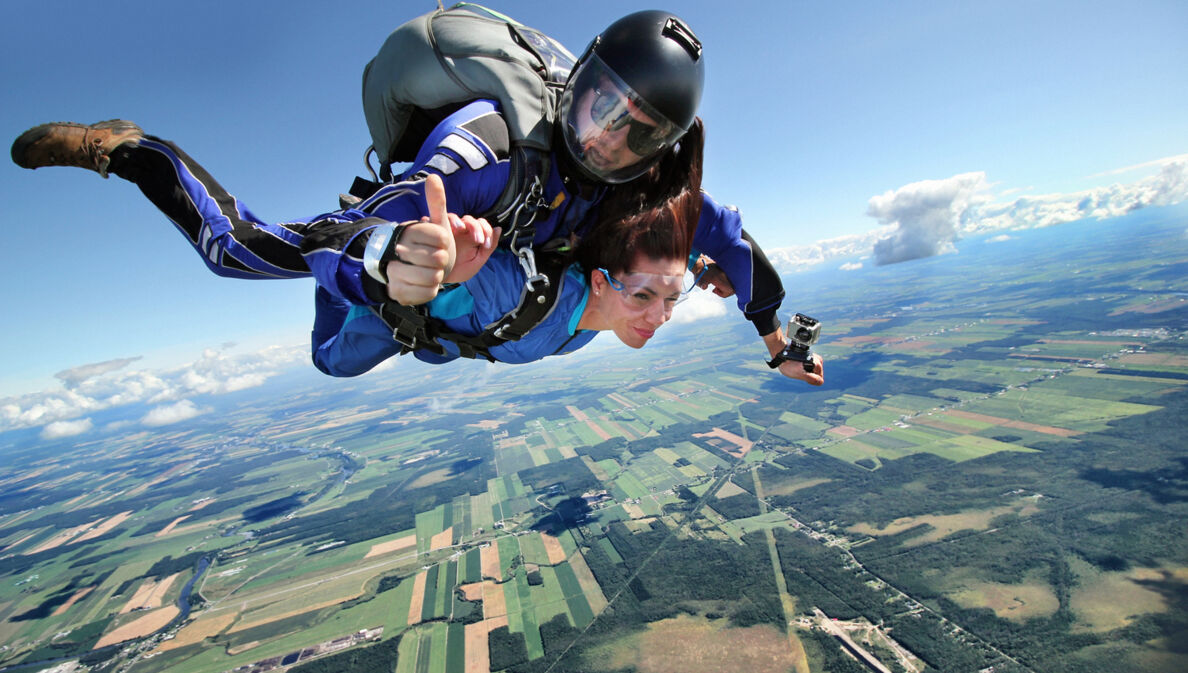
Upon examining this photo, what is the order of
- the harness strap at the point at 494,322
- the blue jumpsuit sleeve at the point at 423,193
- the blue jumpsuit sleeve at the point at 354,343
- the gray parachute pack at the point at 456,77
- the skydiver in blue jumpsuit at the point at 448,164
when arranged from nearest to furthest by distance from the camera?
the blue jumpsuit sleeve at the point at 423,193 < the skydiver in blue jumpsuit at the point at 448,164 < the gray parachute pack at the point at 456,77 < the harness strap at the point at 494,322 < the blue jumpsuit sleeve at the point at 354,343

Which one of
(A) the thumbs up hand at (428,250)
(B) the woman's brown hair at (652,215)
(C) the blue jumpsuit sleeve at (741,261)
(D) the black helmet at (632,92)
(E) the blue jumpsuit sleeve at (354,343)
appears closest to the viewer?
(A) the thumbs up hand at (428,250)

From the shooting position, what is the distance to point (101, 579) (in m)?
30.3

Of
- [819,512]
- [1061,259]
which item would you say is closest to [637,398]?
[819,512]

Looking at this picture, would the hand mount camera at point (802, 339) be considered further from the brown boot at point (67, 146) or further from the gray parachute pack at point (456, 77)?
the brown boot at point (67, 146)

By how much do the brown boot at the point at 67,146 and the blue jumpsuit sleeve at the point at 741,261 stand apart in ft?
9.66

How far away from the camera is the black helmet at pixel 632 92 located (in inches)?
71.1

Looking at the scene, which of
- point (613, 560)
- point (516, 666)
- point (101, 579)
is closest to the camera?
point (516, 666)

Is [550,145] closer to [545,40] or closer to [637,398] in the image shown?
[545,40]

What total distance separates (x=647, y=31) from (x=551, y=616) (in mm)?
22720

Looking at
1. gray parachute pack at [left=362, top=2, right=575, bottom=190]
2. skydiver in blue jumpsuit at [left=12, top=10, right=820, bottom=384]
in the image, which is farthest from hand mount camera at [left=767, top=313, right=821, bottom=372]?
gray parachute pack at [left=362, top=2, right=575, bottom=190]

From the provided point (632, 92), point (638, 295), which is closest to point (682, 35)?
point (632, 92)

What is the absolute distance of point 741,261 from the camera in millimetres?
2951

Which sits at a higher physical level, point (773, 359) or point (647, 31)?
point (647, 31)

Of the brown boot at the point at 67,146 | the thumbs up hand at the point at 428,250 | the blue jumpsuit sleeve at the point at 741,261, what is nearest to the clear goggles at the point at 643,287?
the blue jumpsuit sleeve at the point at 741,261
